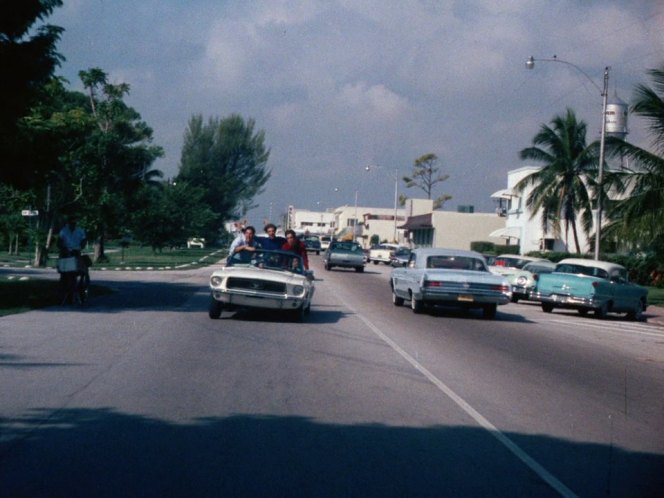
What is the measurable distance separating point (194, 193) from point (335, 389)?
50775 millimetres

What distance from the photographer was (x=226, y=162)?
263 feet

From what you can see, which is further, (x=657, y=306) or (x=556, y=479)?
(x=657, y=306)

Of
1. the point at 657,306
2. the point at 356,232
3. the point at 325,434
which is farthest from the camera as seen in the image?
the point at 356,232

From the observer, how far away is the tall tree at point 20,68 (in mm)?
16812

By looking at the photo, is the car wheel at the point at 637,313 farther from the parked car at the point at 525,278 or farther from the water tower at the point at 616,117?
the water tower at the point at 616,117

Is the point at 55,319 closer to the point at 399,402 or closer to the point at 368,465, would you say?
the point at 399,402

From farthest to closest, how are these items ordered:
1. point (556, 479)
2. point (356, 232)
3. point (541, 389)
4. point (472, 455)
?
point (356, 232) < point (541, 389) < point (472, 455) < point (556, 479)

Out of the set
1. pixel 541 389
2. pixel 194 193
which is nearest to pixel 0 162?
pixel 541 389

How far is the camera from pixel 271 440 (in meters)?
7.01

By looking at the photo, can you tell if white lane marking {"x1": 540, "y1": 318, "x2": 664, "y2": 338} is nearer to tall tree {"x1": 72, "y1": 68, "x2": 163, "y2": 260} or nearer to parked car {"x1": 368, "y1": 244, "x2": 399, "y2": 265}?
tall tree {"x1": 72, "y1": 68, "x2": 163, "y2": 260}

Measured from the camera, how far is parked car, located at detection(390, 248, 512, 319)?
1850 centimetres

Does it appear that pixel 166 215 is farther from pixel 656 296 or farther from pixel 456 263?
pixel 456 263

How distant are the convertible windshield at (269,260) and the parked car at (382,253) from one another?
41472 mm

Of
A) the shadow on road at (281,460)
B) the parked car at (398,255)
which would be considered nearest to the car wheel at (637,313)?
the shadow on road at (281,460)
